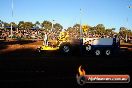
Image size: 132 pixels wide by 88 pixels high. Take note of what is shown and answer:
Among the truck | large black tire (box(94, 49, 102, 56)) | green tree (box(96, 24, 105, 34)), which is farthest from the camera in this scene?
green tree (box(96, 24, 105, 34))

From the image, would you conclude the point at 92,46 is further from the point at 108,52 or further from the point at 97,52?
the point at 108,52

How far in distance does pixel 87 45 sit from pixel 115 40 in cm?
277

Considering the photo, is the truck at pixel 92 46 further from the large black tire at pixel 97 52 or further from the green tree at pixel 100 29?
the green tree at pixel 100 29

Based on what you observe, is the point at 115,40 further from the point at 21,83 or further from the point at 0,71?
the point at 21,83

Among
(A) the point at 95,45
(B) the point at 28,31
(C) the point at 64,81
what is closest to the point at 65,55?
(A) the point at 95,45

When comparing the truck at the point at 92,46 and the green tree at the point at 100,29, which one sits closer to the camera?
the truck at the point at 92,46

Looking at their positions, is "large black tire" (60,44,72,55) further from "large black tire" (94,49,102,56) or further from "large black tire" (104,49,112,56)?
"large black tire" (104,49,112,56)

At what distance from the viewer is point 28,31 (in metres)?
92.2

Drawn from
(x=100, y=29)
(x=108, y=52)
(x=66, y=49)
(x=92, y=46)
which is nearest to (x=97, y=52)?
(x=92, y=46)

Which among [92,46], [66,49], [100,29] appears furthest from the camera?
[100,29]

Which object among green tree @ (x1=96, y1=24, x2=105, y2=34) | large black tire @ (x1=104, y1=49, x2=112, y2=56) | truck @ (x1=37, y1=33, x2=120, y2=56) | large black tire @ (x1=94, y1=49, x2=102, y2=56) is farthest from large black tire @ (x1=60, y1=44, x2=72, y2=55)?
green tree @ (x1=96, y1=24, x2=105, y2=34)

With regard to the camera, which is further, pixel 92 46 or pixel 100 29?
pixel 100 29

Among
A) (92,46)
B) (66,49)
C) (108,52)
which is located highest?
(92,46)

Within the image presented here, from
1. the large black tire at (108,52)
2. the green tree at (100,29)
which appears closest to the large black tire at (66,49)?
the large black tire at (108,52)
